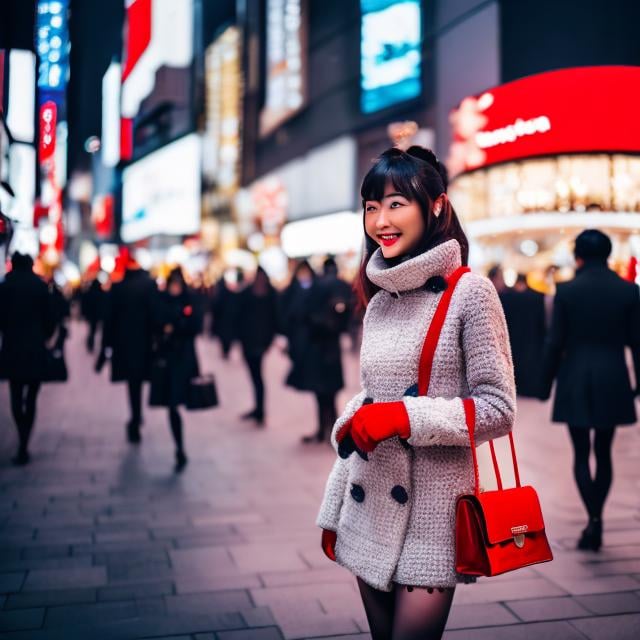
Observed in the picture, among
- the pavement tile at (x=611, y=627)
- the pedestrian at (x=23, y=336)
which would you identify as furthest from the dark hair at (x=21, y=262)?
the pavement tile at (x=611, y=627)

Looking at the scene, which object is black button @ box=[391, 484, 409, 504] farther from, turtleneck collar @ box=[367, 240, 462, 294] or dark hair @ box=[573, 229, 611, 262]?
dark hair @ box=[573, 229, 611, 262]

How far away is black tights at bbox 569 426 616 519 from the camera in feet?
16.5

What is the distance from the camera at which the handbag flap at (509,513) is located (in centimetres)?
214

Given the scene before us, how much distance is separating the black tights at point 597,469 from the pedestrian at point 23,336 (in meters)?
4.62

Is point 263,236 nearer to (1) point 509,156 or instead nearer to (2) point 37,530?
(1) point 509,156

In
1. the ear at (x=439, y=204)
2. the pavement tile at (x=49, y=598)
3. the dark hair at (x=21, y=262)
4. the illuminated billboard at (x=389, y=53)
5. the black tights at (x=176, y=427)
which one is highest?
the illuminated billboard at (x=389, y=53)

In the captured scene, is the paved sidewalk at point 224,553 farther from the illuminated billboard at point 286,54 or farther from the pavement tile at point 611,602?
the illuminated billboard at point 286,54

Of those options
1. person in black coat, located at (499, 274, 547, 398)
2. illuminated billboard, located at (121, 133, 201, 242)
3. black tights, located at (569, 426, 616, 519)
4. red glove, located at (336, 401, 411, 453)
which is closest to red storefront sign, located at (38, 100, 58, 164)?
black tights, located at (569, 426, 616, 519)

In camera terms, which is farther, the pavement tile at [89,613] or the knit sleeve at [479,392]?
the pavement tile at [89,613]

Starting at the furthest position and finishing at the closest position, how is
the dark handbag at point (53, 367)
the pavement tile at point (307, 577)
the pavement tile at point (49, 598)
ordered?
the dark handbag at point (53, 367), the pavement tile at point (307, 577), the pavement tile at point (49, 598)

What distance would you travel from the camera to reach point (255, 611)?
4.06 meters

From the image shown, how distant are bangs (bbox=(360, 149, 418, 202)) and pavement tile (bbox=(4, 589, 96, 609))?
2727 millimetres

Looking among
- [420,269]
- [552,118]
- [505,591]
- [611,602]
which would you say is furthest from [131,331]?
[552,118]

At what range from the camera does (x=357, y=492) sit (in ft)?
7.86
